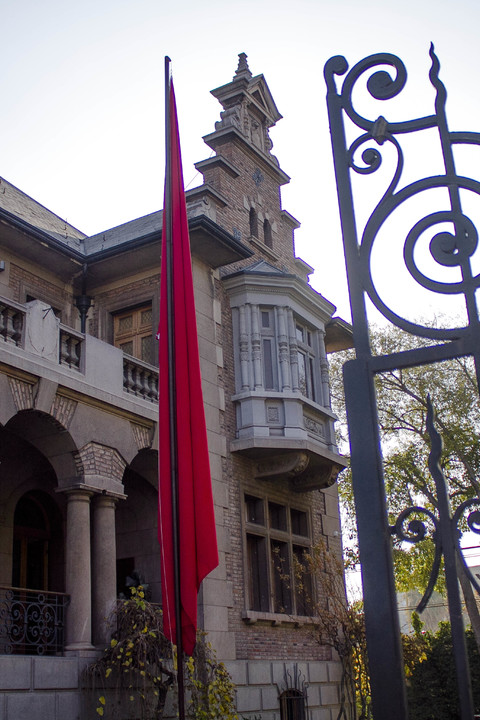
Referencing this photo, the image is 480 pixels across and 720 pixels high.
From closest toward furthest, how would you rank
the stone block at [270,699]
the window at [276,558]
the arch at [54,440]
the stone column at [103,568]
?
the stone column at [103,568] < the arch at [54,440] < the stone block at [270,699] < the window at [276,558]

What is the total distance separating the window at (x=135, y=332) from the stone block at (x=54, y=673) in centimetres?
697

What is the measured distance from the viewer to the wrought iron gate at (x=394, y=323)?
3.01 metres

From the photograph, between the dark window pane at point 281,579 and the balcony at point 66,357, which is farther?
the dark window pane at point 281,579

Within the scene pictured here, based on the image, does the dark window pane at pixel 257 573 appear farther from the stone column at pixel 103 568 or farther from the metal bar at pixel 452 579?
the metal bar at pixel 452 579

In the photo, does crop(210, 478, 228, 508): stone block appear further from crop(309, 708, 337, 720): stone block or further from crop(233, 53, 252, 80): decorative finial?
crop(233, 53, 252, 80): decorative finial

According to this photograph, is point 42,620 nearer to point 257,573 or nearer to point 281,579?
point 257,573

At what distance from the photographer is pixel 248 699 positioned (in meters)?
15.3

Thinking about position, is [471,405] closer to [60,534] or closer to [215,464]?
[215,464]

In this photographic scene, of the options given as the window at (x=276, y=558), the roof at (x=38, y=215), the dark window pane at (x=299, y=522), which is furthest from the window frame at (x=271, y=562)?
the roof at (x=38, y=215)

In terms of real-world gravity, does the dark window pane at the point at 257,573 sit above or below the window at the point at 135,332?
below

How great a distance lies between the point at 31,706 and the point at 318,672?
338 inches

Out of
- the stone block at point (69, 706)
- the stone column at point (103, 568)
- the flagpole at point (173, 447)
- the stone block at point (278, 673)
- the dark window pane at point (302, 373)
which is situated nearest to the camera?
the flagpole at point (173, 447)

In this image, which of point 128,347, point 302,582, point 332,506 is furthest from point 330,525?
point 128,347

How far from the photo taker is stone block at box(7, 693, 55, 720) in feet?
34.6
